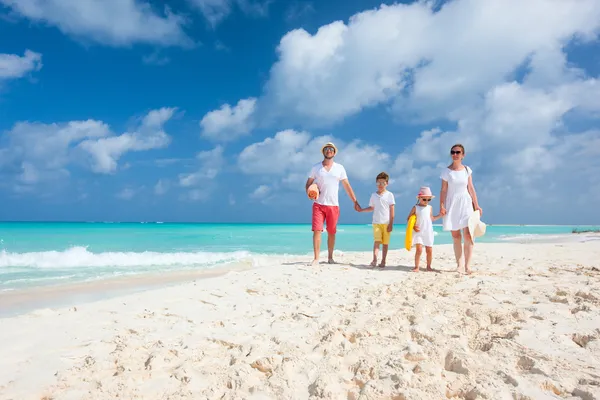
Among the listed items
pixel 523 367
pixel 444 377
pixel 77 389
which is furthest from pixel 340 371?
pixel 77 389

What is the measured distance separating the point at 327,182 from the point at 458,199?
87.4 inches

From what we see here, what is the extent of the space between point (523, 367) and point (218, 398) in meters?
1.86

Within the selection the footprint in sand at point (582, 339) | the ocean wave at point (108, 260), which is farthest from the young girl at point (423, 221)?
the ocean wave at point (108, 260)

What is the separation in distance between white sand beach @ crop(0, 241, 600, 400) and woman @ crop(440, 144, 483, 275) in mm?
1439

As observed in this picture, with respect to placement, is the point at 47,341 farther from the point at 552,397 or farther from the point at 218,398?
the point at 552,397

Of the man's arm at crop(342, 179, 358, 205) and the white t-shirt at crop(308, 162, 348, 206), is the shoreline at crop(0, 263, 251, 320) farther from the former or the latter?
the man's arm at crop(342, 179, 358, 205)

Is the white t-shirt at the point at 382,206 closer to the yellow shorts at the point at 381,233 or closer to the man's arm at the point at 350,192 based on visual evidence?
the yellow shorts at the point at 381,233

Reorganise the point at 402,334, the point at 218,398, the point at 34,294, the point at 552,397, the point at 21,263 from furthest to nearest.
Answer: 1. the point at 21,263
2. the point at 34,294
3. the point at 402,334
4. the point at 218,398
5. the point at 552,397

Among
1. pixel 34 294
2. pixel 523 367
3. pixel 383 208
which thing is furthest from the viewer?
pixel 383 208

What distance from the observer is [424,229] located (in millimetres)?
6078

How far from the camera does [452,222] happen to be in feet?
19.1

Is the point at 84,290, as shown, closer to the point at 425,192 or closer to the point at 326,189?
the point at 326,189

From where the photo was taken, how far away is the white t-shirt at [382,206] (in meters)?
6.54

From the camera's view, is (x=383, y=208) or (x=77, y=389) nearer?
(x=77, y=389)
